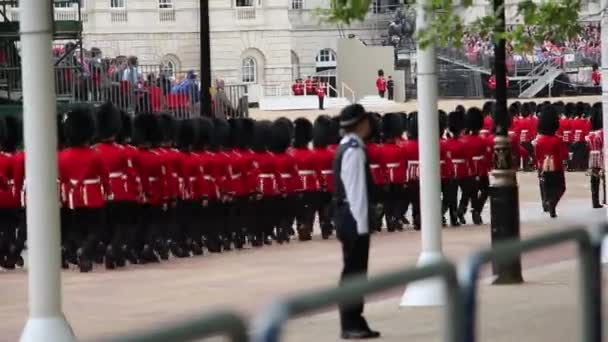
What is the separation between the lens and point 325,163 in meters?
20.3

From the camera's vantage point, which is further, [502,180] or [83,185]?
[83,185]

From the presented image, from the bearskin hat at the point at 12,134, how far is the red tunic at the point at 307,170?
3267 millimetres

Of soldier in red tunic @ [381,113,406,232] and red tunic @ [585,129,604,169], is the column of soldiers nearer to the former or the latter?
soldier in red tunic @ [381,113,406,232]

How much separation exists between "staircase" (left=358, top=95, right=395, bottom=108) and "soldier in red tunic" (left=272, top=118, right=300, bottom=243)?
3447cm

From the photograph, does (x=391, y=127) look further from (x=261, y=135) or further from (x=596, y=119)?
(x=596, y=119)

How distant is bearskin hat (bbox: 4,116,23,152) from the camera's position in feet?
58.9

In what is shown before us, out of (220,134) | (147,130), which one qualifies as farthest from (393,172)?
(147,130)

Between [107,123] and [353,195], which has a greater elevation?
[107,123]

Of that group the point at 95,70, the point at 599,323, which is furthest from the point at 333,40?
the point at 599,323

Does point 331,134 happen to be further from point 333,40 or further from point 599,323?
point 333,40

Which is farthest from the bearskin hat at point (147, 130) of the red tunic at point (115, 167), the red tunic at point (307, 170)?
the red tunic at point (307, 170)

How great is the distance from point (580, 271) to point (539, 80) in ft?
169

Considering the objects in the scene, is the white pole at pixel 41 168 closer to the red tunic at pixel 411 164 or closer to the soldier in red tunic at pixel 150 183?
the soldier in red tunic at pixel 150 183

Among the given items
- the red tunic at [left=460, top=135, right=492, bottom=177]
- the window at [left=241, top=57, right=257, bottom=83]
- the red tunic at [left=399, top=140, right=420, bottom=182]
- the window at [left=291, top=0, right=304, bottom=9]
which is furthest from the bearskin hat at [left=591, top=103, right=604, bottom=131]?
the window at [left=291, top=0, right=304, bottom=9]
